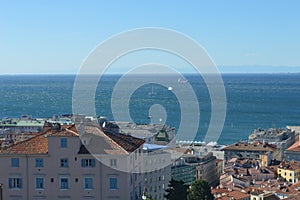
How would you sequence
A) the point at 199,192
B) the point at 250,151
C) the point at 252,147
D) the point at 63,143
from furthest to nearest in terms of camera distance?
the point at 252,147 < the point at 250,151 < the point at 199,192 < the point at 63,143

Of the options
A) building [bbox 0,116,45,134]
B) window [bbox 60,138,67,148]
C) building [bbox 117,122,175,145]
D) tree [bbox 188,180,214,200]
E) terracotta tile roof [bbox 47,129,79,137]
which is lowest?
building [bbox 0,116,45,134]

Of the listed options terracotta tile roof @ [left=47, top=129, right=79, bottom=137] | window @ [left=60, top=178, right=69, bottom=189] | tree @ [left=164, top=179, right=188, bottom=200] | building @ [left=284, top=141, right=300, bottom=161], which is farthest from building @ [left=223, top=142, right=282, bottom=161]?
terracotta tile roof @ [left=47, top=129, right=79, bottom=137]

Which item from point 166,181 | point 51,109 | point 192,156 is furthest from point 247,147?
point 51,109

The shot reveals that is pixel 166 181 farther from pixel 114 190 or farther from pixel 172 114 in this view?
pixel 172 114

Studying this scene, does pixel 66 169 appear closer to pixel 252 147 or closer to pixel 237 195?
pixel 237 195

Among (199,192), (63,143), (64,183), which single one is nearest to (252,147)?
(199,192)

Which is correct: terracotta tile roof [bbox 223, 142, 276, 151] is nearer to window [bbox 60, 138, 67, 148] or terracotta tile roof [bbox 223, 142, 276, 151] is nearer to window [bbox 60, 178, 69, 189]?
window [bbox 60, 178, 69, 189]
